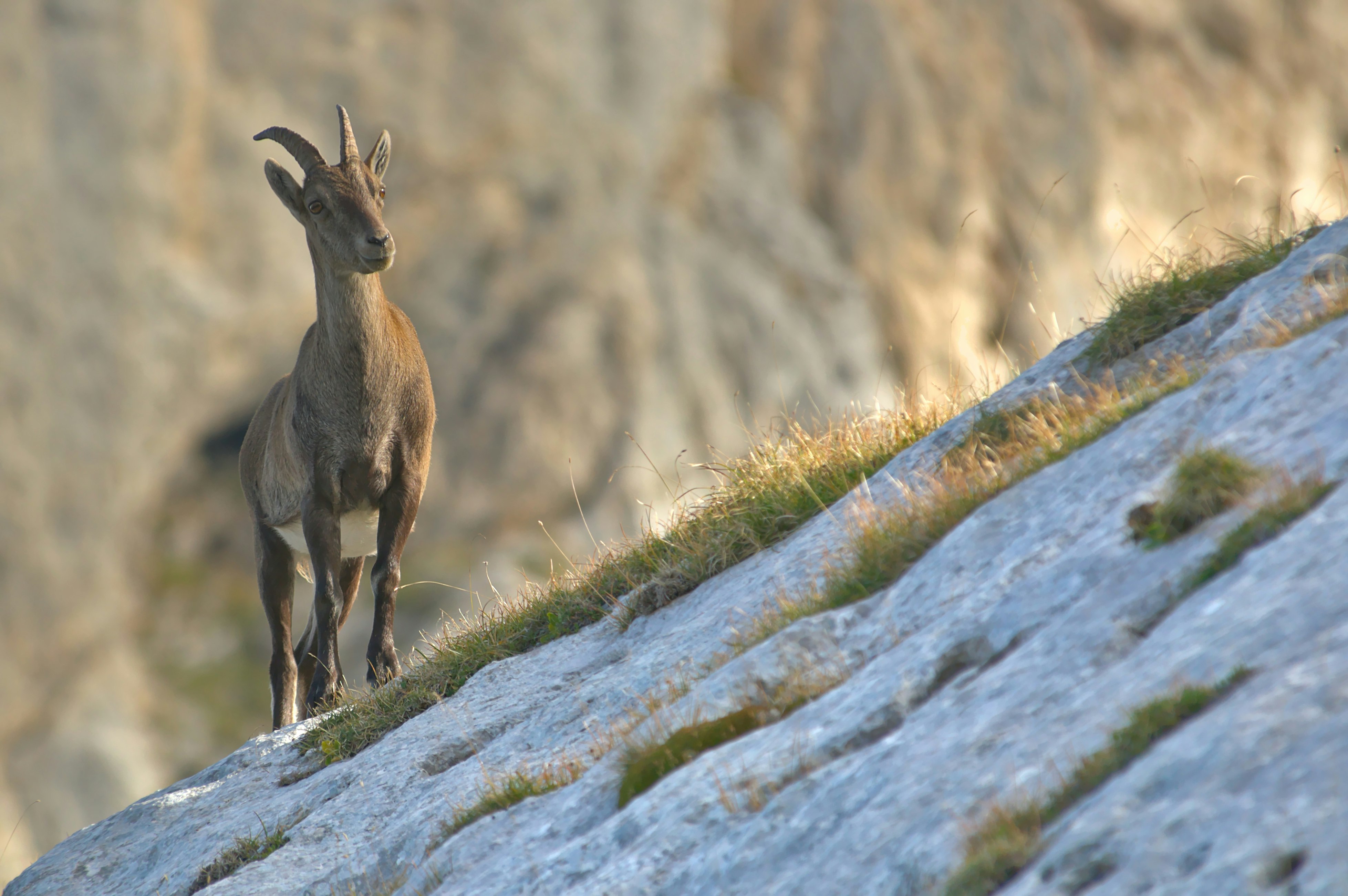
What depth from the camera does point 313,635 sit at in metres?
10.4

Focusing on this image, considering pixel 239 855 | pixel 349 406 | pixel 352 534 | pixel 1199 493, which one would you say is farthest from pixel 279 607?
pixel 1199 493

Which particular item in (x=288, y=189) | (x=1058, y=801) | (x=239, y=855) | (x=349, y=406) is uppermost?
(x=288, y=189)

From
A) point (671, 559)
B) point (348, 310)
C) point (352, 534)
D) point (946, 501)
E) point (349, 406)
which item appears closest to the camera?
point (946, 501)

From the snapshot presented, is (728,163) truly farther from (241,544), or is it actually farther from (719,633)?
(719,633)

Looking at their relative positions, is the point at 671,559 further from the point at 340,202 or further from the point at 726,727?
the point at 340,202

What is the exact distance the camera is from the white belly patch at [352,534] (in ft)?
29.8

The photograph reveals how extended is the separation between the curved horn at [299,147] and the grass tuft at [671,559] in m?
3.61

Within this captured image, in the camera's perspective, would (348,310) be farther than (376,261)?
Yes

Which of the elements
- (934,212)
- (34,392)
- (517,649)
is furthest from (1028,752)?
(934,212)

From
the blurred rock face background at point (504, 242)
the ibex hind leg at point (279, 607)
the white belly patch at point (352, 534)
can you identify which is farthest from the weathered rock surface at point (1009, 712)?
the blurred rock face background at point (504, 242)

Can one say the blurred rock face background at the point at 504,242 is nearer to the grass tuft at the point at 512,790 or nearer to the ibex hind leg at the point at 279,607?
the ibex hind leg at the point at 279,607

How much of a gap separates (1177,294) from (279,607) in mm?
7516

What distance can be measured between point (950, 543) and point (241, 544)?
36086 millimetres

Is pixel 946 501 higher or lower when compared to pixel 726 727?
higher
